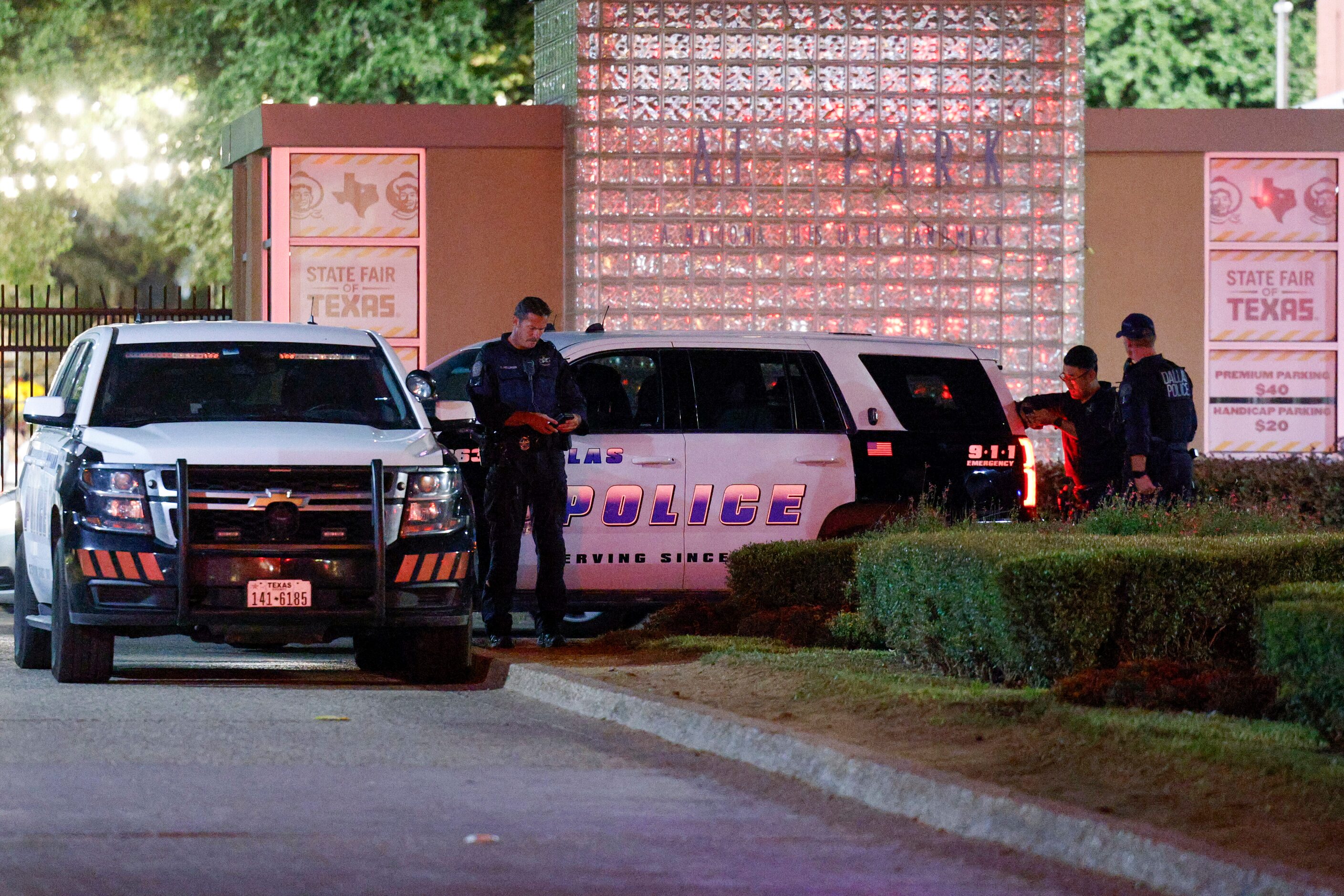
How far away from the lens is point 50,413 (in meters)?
11.4

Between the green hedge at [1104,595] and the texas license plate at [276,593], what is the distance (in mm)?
3082

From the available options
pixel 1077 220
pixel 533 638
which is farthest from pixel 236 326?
pixel 1077 220

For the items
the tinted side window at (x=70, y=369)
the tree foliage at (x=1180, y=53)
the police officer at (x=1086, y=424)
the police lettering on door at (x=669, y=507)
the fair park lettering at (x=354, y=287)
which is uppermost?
the tree foliage at (x=1180, y=53)

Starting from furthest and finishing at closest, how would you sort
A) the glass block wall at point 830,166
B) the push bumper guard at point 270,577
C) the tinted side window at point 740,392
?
the glass block wall at point 830,166, the tinted side window at point 740,392, the push bumper guard at point 270,577

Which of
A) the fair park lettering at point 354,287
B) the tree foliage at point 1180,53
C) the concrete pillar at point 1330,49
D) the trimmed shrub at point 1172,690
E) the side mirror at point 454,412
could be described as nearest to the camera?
the trimmed shrub at point 1172,690

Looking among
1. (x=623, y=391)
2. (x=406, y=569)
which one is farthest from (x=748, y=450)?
(x=406, y=569)

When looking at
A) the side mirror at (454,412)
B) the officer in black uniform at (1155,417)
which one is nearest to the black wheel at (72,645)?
the side mirror at (454,412)

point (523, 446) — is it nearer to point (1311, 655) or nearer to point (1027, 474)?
point (1027, 474)

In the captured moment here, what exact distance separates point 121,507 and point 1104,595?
4.73m

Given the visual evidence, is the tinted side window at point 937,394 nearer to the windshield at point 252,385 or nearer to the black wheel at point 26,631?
the windshield at point 252,385

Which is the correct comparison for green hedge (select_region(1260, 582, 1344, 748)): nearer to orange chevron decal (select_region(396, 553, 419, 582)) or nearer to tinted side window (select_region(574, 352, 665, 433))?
orange chevron decal (select_region(396, 553, 419, 582))

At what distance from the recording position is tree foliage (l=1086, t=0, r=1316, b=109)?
4253 cm

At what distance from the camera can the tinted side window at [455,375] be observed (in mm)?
13938

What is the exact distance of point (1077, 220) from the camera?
67.1 feet
